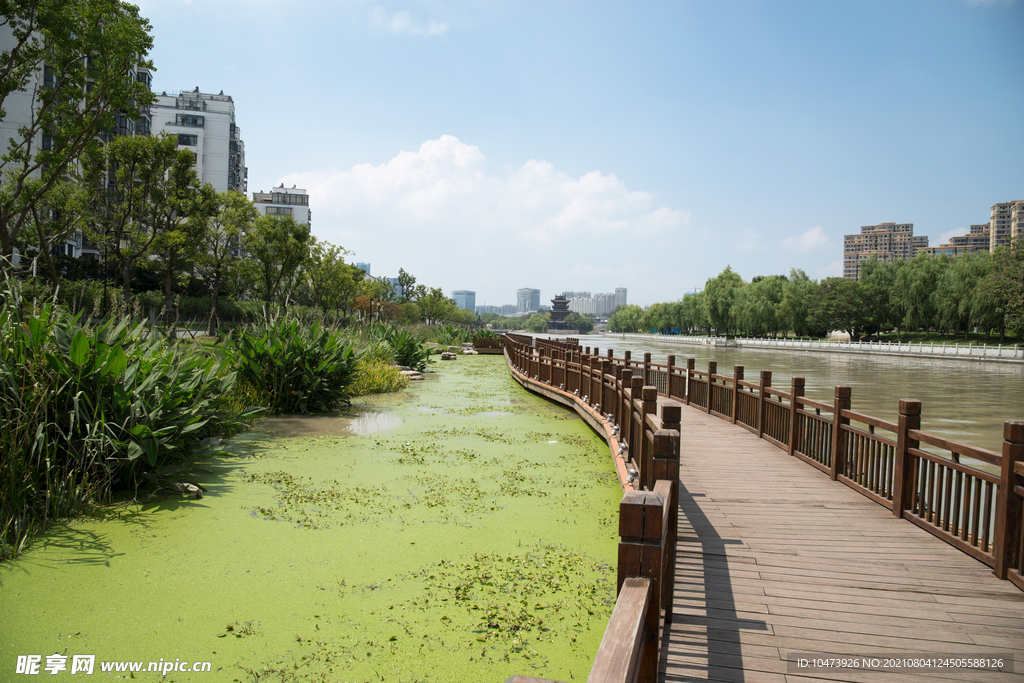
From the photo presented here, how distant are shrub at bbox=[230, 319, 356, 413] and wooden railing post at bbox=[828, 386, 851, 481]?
8246mm

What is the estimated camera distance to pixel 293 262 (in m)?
31.7

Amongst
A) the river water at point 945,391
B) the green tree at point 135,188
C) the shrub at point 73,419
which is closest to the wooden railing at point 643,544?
the river water at point 945,391

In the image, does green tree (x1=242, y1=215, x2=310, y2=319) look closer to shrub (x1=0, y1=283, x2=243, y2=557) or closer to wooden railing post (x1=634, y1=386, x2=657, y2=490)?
shrub (x1=0, y1=283, x2=243, y2=557)

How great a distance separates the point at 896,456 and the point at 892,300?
6326 cm

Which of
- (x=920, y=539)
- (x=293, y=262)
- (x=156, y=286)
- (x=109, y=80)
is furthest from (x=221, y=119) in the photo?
(x=920, y=539)

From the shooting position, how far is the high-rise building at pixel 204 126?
62.3m

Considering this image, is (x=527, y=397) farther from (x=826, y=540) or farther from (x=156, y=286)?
(x=156, y=286)

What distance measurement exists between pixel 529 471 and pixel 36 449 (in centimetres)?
492

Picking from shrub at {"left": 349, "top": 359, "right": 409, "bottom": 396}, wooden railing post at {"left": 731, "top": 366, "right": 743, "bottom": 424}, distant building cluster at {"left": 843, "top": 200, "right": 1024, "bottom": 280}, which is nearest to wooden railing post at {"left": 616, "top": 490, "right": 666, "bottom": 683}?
wooden railing post at {"left": 731, "top": 366, "right": 743, "bottom": 424}

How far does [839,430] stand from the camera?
6.32 meters

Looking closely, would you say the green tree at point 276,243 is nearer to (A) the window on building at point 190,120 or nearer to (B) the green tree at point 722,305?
(A) the window on building at point 190,120

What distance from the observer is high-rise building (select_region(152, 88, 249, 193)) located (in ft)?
205

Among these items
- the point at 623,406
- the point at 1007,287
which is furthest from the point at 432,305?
the point at 623,406

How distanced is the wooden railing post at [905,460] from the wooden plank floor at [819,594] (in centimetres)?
19
